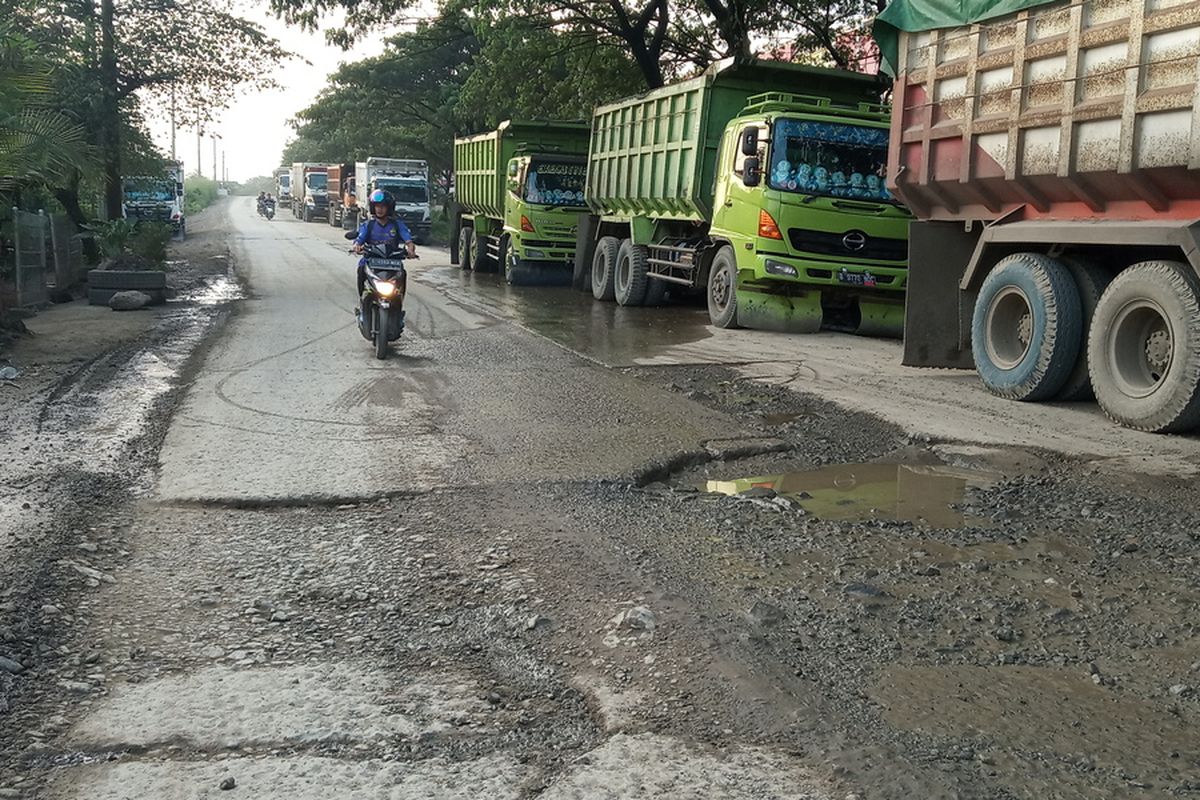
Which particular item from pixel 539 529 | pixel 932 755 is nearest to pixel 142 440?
pixel 539 529

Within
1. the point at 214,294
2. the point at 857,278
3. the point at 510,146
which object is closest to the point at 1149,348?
the point at 857,278

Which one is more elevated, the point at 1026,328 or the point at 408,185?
the point at 408,185

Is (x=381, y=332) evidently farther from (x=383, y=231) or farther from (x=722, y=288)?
(x=722, y=288)

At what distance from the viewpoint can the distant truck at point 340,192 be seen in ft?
156

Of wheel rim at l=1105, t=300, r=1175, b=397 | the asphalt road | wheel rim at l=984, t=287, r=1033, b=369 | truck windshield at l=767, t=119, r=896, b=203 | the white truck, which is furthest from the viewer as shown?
the white truck

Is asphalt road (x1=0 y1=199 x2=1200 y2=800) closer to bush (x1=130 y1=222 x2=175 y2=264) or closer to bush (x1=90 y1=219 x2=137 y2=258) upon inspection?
bush (x1=130 y1=222 x2=175 y2=264)

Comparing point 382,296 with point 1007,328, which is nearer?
point 1007,328

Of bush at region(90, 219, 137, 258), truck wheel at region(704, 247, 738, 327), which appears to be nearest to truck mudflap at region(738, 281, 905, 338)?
truck wheel at region(704, 247, 738, 327)

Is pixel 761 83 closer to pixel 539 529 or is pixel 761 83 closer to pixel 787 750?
pixel 539 529

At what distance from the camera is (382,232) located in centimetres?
1024

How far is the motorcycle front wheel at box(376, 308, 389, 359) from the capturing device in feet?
31.9

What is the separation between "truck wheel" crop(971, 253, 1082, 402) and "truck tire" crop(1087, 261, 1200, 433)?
0.24 meters

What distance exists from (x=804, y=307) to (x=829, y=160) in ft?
5.30

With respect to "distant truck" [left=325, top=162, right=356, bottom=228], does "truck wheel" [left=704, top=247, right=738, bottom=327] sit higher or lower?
lower
